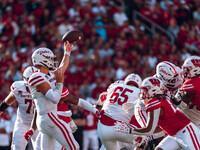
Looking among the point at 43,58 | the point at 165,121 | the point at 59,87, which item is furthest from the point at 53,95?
the point at 165,121

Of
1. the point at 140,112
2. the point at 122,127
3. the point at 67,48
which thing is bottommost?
the point at 122,127

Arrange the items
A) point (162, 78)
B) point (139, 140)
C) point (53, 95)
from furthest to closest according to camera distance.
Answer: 1. point (162, 78)
2. point (139, 140)
3. point (53, 95)

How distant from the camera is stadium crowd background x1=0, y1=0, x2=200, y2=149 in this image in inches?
508

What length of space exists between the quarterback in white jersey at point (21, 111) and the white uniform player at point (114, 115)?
1.26 metres

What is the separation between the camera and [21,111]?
7988mm

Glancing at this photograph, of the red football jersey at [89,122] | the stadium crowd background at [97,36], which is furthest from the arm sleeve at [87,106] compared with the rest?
the stadium crowd background at [97,36]

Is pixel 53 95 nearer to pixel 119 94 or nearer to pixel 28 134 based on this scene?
pixel 28 134

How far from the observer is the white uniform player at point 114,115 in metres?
7.25

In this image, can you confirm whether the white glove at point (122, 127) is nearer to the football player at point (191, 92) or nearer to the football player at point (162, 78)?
the football player at point (162, 78)

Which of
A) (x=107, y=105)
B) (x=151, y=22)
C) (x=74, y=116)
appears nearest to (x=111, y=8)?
(x=151, y=22)

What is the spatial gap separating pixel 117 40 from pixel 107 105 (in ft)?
21.8

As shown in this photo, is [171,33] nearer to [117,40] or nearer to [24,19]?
[117,40]

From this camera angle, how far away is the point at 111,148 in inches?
289

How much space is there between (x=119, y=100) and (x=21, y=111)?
1.72 meters
